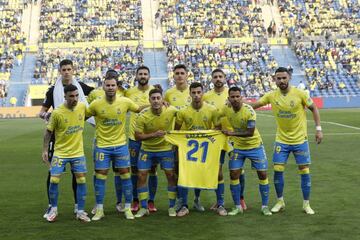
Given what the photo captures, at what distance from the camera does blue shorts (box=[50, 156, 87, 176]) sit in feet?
31.8

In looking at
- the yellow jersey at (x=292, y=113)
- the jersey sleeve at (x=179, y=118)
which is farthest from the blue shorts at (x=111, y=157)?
the yellow jersey at (x=292, y=113)

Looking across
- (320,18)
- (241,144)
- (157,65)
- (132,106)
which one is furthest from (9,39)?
(241,144)

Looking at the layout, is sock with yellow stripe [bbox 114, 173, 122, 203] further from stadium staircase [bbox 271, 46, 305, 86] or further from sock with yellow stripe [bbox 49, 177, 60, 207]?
stadium staircase [bbox 271, 46, 305, 86]

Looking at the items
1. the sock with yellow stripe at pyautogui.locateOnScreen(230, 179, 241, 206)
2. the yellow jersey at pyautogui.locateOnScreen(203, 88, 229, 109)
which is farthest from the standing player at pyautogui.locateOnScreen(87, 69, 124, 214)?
the sock with yellow stripe at pyautogui.locateOnScreen(230, 179, 241, 206)

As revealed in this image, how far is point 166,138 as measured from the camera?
999 cm

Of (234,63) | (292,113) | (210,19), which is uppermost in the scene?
(210,19)

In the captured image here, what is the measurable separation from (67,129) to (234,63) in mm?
46317

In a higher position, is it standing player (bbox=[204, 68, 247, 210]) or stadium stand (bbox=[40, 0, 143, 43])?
stadium stand (bbox=[40, 0, 143, 43])

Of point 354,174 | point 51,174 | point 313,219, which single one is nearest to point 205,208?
point 313,219

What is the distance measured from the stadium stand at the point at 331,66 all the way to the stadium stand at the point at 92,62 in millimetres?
14456

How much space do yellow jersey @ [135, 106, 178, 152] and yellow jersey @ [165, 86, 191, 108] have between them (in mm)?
622

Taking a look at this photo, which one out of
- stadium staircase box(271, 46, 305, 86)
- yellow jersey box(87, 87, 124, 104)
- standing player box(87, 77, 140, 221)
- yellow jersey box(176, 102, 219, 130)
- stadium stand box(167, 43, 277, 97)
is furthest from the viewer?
stadium staircase box(271, 46, 305, 86)

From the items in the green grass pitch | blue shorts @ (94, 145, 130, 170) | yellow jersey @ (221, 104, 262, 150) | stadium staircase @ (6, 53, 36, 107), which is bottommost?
the green grass pitch

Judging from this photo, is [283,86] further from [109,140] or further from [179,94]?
[109,140]
